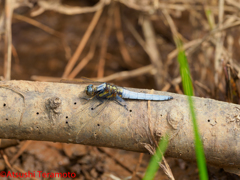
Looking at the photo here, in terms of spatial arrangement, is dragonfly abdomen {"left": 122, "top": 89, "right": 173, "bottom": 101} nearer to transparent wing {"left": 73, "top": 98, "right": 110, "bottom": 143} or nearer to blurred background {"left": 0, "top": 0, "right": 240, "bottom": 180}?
transparent wing {"left": 73, "top": 98, "right": 110, "bottom": 143}


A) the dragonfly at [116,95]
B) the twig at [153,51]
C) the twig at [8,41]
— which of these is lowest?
the dragonfly at [116,95]

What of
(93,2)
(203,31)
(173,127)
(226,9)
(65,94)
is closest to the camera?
Answer: (173,127)

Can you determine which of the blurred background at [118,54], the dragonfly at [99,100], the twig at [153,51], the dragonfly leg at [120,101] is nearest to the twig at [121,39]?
the blurred background at [118,54]

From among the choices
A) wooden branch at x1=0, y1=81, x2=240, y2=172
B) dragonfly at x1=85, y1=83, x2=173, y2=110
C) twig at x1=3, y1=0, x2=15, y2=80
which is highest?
twig at x1=3, y1=0, x2=15, y2=80

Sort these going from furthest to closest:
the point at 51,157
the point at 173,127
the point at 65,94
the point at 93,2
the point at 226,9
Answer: the point at 93,2
the point at 226,9
the point at 51,157
the point at 65,94
the point at 173,127

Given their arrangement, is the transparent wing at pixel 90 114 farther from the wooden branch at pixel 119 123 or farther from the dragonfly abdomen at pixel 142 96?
the dragonfly abdomen at pixel 142 96

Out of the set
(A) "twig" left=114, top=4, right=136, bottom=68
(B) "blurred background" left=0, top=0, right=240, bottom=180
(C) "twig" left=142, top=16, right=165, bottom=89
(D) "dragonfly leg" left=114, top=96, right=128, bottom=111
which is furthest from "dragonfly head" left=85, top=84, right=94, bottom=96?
(A) "twig" left=114, top=4, right=136, bottom=68

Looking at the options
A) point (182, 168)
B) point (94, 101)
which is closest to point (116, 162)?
point (182, 168)

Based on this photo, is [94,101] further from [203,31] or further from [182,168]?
[203,31]
